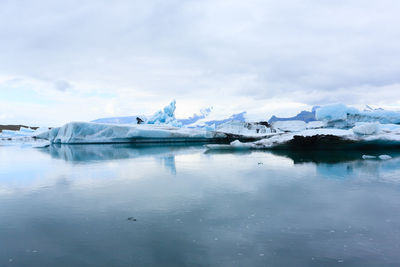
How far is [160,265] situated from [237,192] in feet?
9.57

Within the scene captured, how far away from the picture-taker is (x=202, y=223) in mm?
3443

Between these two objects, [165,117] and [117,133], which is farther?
[165,117]

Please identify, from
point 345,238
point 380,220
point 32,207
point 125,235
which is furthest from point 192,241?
point 32,207

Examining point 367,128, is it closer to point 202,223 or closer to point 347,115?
point 347,115

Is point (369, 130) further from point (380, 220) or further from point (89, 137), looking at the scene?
point (89, 137)

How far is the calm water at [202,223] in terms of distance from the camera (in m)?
2.57

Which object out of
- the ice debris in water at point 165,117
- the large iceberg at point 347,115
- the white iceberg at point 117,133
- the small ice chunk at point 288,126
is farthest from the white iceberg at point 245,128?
the ice debris in water at point 165,117

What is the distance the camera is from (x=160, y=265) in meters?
2.42

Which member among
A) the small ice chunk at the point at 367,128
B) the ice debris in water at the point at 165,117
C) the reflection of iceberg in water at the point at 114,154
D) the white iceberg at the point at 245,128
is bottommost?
the reflection of iceberg in water at the point at 114,154

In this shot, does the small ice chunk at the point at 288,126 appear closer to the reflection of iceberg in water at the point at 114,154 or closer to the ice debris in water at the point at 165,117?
Answer: the ice debris in water at the point at 165,117

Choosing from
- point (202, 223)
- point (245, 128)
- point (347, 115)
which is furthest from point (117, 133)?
point (202, 223)

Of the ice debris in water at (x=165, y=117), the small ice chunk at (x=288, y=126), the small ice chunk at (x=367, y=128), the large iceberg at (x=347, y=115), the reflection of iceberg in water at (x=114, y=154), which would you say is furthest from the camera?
the ice debris in water at (x=165, y=117)

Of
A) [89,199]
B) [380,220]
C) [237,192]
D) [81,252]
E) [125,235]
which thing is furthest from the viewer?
[237,192]

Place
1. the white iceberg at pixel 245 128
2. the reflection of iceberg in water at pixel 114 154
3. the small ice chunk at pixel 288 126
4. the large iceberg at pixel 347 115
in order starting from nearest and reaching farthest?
the reflection of iceberg in water at pixel 114 154 → the large iceberg at pixel 347 115 → the white iceberg at pixel 245 128 → the small ice chunk at pixel 288 126
